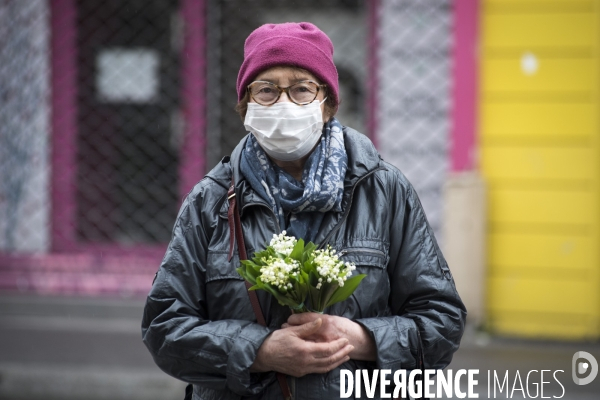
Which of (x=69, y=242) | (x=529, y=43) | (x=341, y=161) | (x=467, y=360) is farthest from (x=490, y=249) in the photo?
(x=341, y=161)

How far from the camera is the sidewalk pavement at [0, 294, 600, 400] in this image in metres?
5.36

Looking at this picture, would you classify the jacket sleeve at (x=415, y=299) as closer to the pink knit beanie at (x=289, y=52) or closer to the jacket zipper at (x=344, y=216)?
the jacket zipper at (x=344, y=216)

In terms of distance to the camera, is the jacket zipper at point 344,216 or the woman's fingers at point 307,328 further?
the jacket zipper at point 344,216

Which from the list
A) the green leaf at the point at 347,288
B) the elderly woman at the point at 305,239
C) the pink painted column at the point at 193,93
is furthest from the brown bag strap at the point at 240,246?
the pink painted column at the point at 193,93

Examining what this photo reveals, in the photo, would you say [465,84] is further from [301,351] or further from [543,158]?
[301,351]

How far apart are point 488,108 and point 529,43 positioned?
1.88 feet

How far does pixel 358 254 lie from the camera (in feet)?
7.66

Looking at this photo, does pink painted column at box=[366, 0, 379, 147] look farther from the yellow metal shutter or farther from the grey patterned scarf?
the grey patterned scarf

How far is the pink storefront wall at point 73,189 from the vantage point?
687 cm

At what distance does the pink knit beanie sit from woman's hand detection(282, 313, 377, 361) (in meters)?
0.74

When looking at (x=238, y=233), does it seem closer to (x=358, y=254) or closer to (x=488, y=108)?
(x=358, y=254)

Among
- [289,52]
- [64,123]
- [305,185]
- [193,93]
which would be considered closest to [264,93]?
[289,52]

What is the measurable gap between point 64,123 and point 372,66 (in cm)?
276

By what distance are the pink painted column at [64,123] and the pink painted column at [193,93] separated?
39.3 inches
